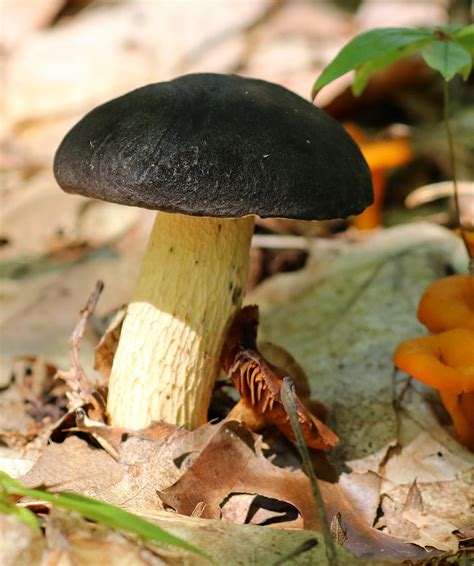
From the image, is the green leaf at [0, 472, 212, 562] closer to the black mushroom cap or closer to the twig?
the black mushroom cap

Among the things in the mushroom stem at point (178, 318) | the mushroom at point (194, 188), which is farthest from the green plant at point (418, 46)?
the mushroom stem at point (178, 318)

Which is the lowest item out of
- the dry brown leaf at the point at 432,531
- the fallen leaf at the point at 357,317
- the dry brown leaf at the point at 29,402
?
the dry brown leaf at the point at 432,531

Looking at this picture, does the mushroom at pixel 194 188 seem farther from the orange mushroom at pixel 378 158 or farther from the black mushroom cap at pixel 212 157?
the orange mushroom at pixel 378 158

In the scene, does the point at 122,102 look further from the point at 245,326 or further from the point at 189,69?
the point at 189,69

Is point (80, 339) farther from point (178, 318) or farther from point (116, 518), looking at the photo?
point (116, 518)

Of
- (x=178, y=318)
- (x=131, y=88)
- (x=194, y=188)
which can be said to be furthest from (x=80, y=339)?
(x=131, y=88)

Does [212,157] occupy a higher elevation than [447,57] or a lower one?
lower

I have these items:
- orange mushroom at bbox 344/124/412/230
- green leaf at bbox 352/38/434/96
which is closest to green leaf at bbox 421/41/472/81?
green leaf at bbox 352/38/434/96
